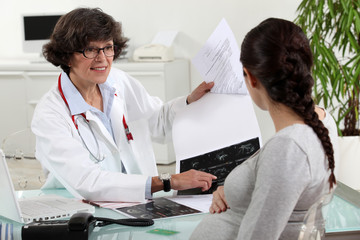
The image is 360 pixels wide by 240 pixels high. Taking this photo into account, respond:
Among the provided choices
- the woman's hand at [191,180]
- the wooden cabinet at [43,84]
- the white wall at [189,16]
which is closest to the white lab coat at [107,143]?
the woman's hand at [191,180]

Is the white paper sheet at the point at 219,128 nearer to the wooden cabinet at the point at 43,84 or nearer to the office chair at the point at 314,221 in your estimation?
the office chair at the point at 314,221

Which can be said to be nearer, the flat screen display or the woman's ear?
the woman's ear

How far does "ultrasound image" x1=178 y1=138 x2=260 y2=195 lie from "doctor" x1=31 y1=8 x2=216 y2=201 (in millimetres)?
67

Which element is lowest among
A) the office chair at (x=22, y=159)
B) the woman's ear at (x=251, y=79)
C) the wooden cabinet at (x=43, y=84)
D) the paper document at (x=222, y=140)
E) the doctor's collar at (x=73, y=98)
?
the wooden cabinet at (x=43, y=84)

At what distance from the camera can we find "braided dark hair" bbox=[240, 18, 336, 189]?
1410mm

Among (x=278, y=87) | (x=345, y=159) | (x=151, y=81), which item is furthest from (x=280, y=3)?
(x=278, y=87)

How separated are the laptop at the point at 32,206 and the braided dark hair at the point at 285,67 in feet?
2.88

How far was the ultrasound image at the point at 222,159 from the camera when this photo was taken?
2.28 metres

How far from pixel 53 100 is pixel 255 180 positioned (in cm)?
122

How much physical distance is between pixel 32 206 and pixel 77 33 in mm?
746

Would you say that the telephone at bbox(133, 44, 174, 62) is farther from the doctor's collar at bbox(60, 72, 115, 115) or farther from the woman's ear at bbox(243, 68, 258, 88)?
the woman's ear at bbox(243, 68, 258, 88)

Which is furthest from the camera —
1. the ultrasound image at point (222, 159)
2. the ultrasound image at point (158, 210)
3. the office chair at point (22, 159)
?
the office chair at point (22, 159)

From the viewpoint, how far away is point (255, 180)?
142 cm

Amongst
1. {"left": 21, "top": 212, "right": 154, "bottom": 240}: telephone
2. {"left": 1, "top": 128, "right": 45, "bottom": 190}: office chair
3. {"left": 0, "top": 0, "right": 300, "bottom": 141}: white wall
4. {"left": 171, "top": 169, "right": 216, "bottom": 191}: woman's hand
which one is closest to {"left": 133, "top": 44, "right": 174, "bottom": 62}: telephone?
{"left": 0, "top": 0, "right": 300, "bottom": 141}: white wall
